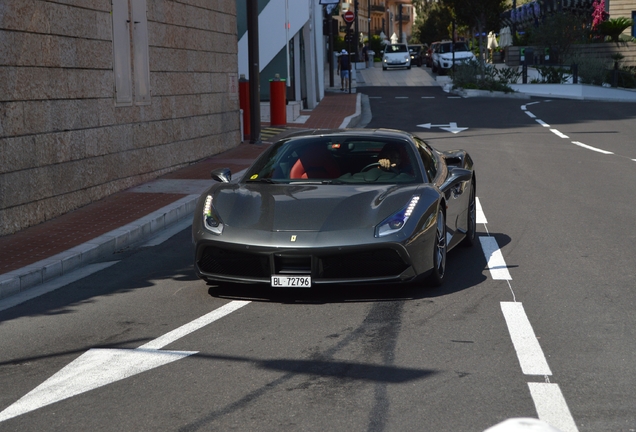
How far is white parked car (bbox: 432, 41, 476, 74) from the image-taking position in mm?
53844

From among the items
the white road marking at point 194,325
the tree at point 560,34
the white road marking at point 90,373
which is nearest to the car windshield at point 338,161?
the white road marking at point 194,325

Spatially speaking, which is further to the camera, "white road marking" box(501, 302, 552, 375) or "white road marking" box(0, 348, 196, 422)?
"white road marking" box(501, 302, 552, 375)

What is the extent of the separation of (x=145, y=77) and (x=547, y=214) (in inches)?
269

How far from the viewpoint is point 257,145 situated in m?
20.2

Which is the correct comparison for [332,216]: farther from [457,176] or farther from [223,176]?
[457,176]

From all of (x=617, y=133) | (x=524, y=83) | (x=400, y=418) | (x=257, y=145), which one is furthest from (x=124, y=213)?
(x=524, y=83)

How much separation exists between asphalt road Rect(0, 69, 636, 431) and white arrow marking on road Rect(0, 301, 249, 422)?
0.02 m

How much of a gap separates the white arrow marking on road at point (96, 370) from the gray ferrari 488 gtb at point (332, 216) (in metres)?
0.88

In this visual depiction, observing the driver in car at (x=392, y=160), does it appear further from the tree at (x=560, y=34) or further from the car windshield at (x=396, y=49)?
the car windshield at (x=396, y=49)

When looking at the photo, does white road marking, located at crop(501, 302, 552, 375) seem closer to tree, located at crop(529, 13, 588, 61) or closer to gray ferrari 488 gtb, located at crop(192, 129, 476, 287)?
gray ferrari 488 gtb, located at crop(192, 129, 476, 287)

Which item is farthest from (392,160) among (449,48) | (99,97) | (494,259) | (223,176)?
(449,48)

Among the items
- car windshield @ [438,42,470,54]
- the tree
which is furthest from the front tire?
car windshield @ [438,42,470,54]

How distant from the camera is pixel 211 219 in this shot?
699 cm

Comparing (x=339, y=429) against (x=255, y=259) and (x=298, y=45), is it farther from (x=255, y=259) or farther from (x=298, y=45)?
(x=298, y=45)
